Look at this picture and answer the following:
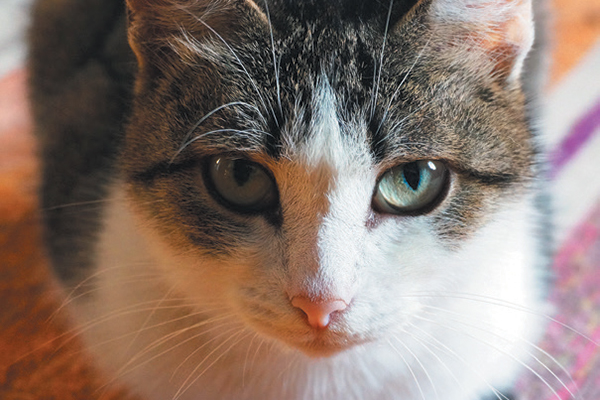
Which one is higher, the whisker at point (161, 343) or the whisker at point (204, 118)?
the whisker at point (204, 118)

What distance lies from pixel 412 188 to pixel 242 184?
8.1 inches

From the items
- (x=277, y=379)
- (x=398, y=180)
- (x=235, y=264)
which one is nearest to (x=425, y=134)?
(x=398, y=180)

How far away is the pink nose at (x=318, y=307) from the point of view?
61 cm

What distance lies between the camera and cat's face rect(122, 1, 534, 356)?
2.11 feet

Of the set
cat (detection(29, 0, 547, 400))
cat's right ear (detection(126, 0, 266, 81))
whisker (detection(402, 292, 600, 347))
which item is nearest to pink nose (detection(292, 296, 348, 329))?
cat (detection(29, 0, 547, 400))

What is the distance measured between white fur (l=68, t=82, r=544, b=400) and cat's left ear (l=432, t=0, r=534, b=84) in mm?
187

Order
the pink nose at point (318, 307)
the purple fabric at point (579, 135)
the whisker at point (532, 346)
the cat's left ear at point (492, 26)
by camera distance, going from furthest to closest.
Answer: the purple fabric at point (579, 135) → the whisker at point (532, 346) → the cat's left ear at point (492, 26) → the pink nose at point (318, 307)

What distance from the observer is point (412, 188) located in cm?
70

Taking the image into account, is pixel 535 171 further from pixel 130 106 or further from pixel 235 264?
pixel 130 106

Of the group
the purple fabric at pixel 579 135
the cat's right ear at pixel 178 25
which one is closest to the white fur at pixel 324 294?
the cat's right ear at pixel 178 25

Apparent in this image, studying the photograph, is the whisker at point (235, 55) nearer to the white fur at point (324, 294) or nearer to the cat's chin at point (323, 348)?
the white fur at point (324, 294)

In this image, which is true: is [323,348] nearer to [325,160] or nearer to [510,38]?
[325,160]

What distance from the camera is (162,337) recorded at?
832mm

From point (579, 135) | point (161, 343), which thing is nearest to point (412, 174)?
point (161, 343)
